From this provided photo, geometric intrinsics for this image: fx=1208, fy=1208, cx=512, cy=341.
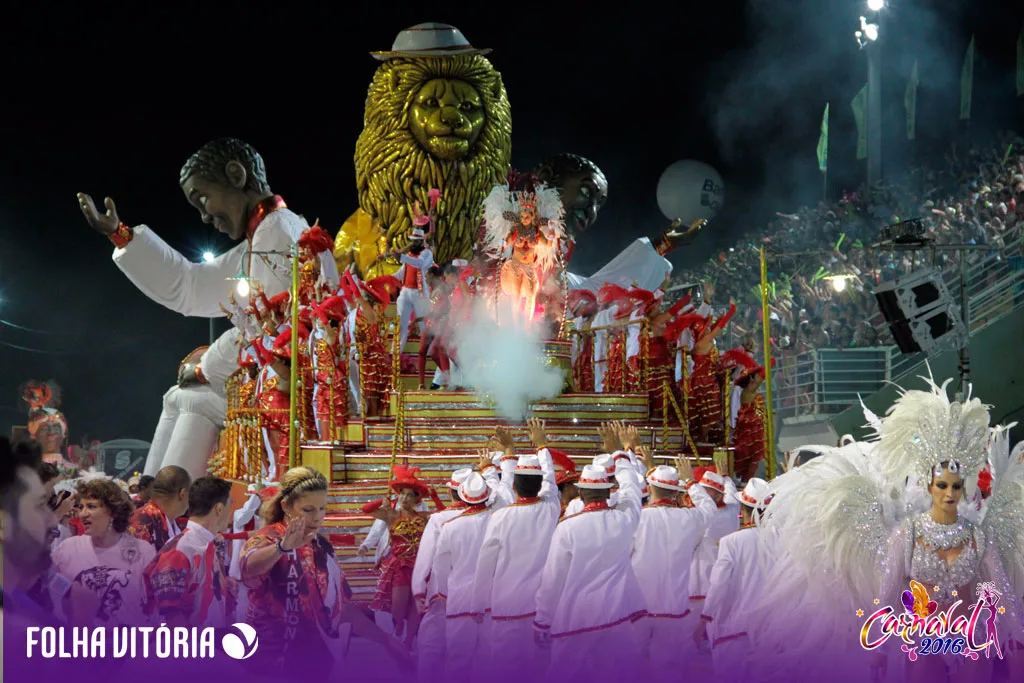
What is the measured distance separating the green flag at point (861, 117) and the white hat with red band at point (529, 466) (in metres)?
19.2

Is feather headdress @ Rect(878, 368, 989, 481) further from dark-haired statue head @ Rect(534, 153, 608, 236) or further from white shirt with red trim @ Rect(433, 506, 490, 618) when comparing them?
dark-haired statue head @ Rect(534, 153, 608, 236)

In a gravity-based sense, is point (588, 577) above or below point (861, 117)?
below

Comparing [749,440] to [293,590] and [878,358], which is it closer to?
[878,358]

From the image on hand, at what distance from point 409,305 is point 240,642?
738 centimetres

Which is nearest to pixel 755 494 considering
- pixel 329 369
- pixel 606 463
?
pixel 606 463

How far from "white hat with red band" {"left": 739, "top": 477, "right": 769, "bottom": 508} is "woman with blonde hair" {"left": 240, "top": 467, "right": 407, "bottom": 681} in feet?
9.82

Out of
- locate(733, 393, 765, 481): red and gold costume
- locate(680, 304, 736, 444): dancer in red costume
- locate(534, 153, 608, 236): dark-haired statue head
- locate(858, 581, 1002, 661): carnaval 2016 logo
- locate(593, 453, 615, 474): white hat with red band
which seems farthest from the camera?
locate(534, 153, 608, 236): dark-haired statue head

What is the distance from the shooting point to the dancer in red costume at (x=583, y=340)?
13.3 metres

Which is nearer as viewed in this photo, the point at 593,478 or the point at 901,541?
the point at 901,541

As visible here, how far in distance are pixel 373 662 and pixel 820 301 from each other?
1481 centimetres

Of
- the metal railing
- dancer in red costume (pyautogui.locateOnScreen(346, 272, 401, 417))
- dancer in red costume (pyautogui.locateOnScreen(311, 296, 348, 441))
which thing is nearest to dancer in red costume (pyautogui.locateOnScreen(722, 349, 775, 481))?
dancer in red costume (pyautogui.locateOnScreen(346, 272, 401, 417))

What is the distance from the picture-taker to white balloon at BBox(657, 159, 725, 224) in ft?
75.4

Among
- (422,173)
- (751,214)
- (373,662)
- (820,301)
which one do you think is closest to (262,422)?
(422,173)

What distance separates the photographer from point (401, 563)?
8094mm
